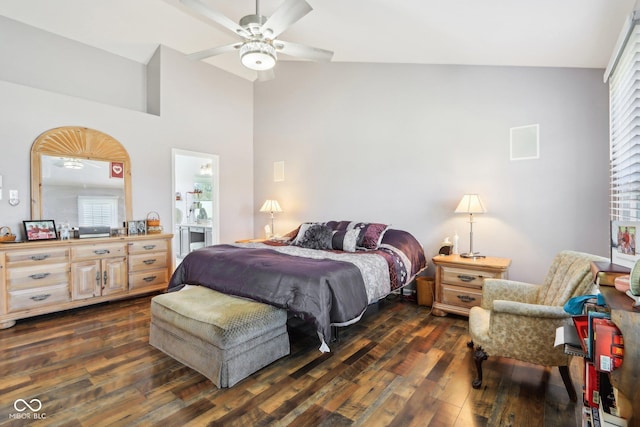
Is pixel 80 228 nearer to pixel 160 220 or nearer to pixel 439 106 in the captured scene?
pixel 160 220

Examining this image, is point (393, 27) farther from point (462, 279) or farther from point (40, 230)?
Answer: point (40, 230)

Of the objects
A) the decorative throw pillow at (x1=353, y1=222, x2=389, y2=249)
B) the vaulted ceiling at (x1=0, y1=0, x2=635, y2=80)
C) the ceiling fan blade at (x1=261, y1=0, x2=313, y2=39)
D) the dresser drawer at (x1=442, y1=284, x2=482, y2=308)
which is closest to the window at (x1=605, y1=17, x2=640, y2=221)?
the vaulted ceiling at (x1=0, y1=0, x2=635, y2=80)

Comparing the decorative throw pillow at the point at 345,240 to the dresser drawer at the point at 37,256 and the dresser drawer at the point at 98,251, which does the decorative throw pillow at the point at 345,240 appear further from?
the dresser drawer at the point at 37,256

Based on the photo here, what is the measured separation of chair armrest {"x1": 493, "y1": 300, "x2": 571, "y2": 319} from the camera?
6.22ft

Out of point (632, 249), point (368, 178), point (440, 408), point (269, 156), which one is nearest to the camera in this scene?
point (632, 249)

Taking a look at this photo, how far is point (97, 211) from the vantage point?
13.3ft

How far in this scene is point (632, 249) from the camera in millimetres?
1424

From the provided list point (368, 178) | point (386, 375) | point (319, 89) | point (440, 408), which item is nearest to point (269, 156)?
point (319, 89)

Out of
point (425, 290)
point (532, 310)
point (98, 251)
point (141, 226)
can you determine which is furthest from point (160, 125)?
point (532, 310)

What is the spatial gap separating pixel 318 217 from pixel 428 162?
6.26 ft

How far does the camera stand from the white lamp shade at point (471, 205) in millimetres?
3438

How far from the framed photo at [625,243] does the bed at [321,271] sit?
5.55 ft

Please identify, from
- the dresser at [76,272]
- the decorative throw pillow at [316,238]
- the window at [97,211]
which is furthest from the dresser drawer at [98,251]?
the decorative throw pillow at [316,238]

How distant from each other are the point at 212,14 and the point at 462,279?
3375 millimetres
